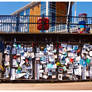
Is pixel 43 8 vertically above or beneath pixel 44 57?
above

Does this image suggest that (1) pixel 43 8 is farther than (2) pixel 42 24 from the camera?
Yes


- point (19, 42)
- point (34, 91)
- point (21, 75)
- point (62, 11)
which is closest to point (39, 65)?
point (21, 75)

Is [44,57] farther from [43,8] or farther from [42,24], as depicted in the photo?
[43,8]

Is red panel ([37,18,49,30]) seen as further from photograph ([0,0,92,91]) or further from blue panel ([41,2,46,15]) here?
blue panel ([41,2,46,15])

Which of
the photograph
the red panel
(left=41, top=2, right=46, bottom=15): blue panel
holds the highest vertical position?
(left=41, top=2, right=46, bottom=15): blue panel

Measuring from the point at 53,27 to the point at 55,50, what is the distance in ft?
13.8

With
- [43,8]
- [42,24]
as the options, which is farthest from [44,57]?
[43,8]

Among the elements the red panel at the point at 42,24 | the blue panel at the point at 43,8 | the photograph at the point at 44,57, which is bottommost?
the photograph at the point at 44,57

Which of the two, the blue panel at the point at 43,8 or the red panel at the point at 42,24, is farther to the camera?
the blue panel at the point at 43,8

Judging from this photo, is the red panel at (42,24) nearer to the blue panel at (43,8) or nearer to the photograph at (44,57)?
the photograph at (44,57)

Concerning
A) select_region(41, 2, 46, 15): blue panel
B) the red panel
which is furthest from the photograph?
select_region(41, 2, 46, 15): blue panel

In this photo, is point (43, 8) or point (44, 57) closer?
point (44, 57)

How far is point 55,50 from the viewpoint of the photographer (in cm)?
934

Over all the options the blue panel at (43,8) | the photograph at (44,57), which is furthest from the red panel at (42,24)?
the blue panel at (43,8)
